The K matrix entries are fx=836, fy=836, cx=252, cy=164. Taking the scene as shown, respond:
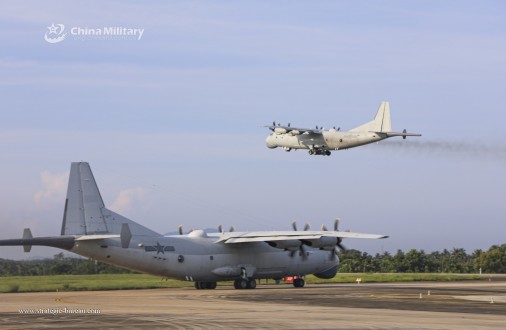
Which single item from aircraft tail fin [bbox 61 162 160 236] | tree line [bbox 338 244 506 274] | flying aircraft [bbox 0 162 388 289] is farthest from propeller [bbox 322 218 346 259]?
tree line [bbox 338 244 506 274]

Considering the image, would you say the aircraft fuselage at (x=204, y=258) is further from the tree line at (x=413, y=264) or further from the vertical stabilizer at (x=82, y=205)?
the tree line at (x=413, y=264)

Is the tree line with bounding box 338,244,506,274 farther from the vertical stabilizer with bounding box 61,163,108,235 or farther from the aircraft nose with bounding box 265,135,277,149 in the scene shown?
the vertical stabilizer with bounding box 61,163,108,235

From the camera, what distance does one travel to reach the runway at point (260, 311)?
3088 cm

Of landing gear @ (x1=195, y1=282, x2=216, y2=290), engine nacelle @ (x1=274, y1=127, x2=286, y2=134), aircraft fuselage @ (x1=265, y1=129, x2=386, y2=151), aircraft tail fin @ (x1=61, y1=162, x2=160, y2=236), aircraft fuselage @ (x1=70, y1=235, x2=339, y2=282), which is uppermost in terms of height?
engine nacelle @ (x1=274, y1=127, x2=286, y2=134)

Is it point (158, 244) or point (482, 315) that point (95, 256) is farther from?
point (482, 315)

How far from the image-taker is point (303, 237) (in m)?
59.9

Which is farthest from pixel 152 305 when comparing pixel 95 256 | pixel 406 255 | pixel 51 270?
pixel 406 255

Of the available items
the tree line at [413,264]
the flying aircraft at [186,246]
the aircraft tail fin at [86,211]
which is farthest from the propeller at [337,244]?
the tree line at [413,264]

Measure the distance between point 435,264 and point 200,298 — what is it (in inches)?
2447

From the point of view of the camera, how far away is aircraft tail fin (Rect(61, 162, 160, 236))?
55.2m

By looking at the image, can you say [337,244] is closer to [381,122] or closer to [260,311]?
[381,122]

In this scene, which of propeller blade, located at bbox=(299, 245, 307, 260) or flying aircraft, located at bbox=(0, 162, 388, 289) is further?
propeller blade, located at bbox=(299, 245, 307, 260)

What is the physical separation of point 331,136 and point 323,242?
1118 cm

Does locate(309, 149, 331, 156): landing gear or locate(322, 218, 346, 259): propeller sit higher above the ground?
locate(309, 149, 331, 156): landing gear
